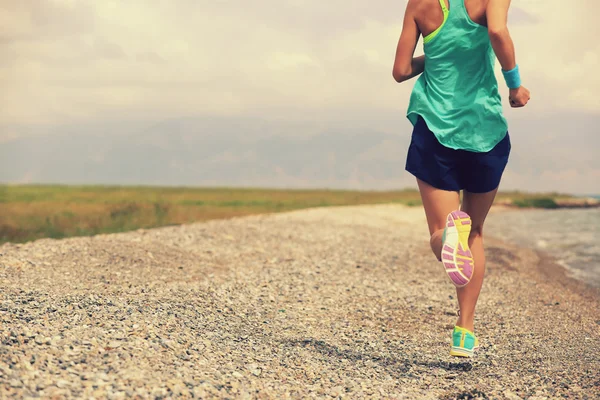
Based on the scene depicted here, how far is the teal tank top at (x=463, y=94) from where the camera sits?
4.91 metres

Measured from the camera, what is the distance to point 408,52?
512cm

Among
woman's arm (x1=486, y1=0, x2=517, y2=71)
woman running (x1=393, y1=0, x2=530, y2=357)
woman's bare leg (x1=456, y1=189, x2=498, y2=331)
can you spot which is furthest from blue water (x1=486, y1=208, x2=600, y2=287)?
woman's arm (x1=486, y1=0, x2=517, y2=71)

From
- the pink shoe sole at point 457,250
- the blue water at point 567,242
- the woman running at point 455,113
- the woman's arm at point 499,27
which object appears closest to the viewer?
the woman's arm at point 499,27

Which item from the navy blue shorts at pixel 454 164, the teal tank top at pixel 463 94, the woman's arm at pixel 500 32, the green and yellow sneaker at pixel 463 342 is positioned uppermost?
the woman's arm at pixel 500 32

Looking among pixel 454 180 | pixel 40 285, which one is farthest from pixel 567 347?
pixel 40 285

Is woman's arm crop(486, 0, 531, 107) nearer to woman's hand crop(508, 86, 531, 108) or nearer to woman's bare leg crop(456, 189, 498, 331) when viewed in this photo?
woman's hand crop(508, 86, 531, 108)

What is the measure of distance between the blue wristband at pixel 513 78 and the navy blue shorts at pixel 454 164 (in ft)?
1.57

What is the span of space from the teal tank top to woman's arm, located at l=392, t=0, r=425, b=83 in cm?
13

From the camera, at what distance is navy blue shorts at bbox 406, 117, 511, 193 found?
4996mm

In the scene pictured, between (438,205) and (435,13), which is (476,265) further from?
(435,13)

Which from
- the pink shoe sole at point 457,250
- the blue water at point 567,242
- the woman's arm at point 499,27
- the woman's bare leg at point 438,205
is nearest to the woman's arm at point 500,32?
the woman's arm at point 499,27

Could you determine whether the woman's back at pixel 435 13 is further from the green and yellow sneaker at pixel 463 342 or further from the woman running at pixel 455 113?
the green and yellow sneaker at pixel 463 342

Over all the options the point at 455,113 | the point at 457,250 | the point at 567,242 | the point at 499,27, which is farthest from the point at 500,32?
the point at 567,242

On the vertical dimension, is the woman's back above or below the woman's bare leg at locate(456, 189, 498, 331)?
above
